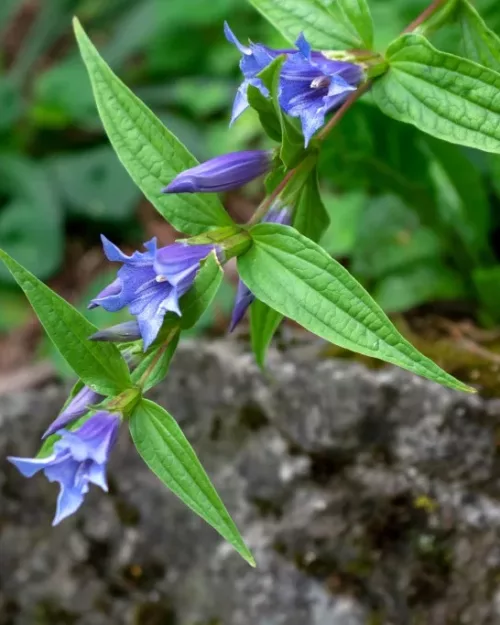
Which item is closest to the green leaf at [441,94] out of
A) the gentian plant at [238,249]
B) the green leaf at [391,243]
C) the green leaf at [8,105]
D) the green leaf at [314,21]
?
the gentian plant at [238,249]

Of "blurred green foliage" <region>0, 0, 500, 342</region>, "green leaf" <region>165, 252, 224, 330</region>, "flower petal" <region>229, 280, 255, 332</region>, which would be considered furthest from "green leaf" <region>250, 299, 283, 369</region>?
"blurred green foliage" <region>0, 0, 500, 342</region>

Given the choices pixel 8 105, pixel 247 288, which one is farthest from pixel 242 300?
pixel 8 105

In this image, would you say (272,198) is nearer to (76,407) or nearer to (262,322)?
(262,322)

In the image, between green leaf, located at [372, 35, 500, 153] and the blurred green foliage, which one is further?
the blurred green foliage

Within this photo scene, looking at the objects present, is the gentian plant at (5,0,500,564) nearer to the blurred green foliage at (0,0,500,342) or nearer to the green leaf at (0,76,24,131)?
the blurred green foliage at (0,0,500,342)

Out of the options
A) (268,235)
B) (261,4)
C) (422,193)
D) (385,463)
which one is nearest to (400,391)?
(385,463)

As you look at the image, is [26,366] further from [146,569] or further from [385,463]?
[385,463]
